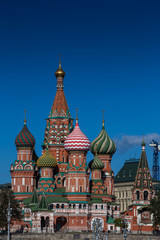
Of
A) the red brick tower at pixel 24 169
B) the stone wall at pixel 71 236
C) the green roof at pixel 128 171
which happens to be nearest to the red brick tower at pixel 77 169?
the red brick tower at pixel 24 169

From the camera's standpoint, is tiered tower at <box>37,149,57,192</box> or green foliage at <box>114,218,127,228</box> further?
tiered tower at <box>37,149,57,192</box>

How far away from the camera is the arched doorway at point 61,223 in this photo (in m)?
93.2

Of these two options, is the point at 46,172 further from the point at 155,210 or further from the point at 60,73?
the point at 155,210

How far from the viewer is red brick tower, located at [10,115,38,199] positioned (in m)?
99.1

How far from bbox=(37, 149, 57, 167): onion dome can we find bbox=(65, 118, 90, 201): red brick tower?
3.06 meters

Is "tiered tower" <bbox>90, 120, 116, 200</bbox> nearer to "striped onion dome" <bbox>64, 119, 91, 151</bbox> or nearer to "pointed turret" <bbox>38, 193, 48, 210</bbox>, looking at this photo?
"striped onion dome" <bbox>64, 119, 91, 151</bbox>

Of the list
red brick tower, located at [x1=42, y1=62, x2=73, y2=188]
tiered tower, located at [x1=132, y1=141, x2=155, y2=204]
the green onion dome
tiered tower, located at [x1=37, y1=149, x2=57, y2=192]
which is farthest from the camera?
red brick tower, located at [x1=42, y1=62, x2=73, y2=188]

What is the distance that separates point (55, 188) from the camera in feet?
318

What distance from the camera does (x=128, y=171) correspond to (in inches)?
5566

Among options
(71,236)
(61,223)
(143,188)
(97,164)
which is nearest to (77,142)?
(97,164)

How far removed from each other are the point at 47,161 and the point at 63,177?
3953 millimetres

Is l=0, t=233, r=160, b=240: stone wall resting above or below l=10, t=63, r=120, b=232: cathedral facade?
below

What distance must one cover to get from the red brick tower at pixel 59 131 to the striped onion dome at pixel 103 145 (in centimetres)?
467

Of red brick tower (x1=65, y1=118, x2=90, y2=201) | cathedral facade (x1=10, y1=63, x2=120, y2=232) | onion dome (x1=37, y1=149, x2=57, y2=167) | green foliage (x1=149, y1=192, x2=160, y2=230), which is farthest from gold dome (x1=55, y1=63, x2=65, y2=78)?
green foliage (x1=149, y1=192, x2=160, y2=230)
